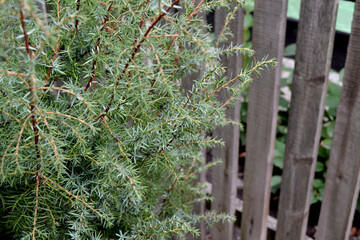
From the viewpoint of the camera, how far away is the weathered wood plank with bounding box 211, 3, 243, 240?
1554mm

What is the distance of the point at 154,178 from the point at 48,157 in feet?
1.29

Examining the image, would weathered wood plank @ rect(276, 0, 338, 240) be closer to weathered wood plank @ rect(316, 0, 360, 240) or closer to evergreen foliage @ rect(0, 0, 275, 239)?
weathered wood plank @ rect(316, 0, 360, 240)

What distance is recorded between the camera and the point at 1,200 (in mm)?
921

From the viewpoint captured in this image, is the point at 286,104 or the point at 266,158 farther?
the point at 286,104

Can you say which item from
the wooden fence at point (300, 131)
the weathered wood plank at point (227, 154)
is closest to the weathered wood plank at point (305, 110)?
the wooden fence at point (300, 131)

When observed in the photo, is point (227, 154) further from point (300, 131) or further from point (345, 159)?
point (345, 159)

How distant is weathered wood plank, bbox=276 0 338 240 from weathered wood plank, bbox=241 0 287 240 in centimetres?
7

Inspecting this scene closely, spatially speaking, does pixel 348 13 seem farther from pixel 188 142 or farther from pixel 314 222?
pixel 188 142

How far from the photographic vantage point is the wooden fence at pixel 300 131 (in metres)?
1.41

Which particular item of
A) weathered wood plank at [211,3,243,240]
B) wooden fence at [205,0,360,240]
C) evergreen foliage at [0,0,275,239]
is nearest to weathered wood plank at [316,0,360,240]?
wooden fence at [205,0,360,240]

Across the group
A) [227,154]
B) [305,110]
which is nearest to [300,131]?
[305,110]

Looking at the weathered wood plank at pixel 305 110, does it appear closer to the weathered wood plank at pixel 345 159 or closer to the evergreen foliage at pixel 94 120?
the weathered wood plank at pixel 345 159

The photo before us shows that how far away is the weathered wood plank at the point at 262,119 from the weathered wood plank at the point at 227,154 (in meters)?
0.06

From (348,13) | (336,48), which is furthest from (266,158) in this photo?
(336,48)
